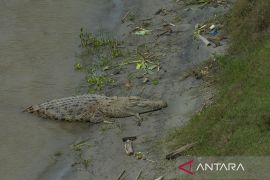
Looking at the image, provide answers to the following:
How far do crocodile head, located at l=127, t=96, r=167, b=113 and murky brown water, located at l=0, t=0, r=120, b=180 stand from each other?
1.24 m

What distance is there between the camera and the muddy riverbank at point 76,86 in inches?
448

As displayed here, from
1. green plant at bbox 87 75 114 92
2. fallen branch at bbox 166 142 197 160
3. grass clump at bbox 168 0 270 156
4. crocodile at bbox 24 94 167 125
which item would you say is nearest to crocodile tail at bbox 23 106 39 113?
crocodile at bbox 24 94 167 125

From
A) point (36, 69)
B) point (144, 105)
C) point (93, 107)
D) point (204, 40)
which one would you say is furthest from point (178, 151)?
point (36, 69)

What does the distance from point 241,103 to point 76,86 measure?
518 centimetres

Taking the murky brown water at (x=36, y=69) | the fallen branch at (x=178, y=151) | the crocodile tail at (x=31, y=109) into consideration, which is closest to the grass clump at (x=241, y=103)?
the fallen branch at (x=178, y=151)

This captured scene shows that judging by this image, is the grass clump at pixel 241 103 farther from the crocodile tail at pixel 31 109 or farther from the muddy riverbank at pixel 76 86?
the crocodile tail at pixel 31 109

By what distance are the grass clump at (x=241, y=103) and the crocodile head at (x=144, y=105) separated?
133 cm

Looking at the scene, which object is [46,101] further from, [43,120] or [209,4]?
[209,4]

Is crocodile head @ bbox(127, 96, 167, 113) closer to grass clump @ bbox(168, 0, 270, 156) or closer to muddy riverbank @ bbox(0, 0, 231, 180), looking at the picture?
muddy riverbank @ bbox(0, 0, 231, 180)

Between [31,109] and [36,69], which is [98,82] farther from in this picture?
[36,69]

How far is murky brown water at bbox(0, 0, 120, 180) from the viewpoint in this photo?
12.1m

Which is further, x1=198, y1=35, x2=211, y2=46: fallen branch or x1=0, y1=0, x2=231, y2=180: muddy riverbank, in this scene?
x1=198, y1=35, x2=211, y2=46: fallen branch

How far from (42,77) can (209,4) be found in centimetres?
554

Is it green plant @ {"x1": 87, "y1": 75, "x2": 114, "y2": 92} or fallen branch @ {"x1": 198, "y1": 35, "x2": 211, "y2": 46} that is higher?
fallen branch @ {"x1": 198, "y1": 35, "x2": 211, "y2": 46}
